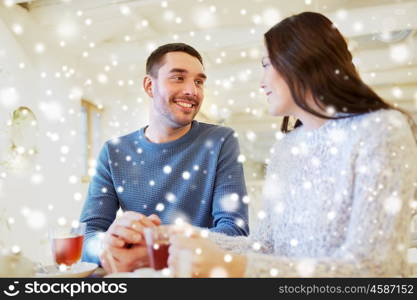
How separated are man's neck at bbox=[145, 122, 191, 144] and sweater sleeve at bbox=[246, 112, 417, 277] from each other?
0.87 meters

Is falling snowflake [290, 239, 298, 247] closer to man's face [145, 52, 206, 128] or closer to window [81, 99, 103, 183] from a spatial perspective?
man's face [145, 52, 206, 128]

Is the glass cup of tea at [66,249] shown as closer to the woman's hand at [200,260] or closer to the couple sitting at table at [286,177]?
the couple sitting at table at [286,177]

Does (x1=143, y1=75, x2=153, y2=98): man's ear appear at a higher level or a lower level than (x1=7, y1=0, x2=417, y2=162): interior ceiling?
lower

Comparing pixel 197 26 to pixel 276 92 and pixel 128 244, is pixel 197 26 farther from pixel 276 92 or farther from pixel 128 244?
pixel 128 244

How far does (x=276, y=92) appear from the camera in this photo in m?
1.11

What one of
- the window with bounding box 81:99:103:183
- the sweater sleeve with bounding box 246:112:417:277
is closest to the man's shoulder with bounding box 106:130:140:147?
the sweater sleeve with bounding box 246:112:417:277

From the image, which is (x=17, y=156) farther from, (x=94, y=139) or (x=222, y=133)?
(x=222, y=133)

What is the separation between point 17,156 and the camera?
332 cm

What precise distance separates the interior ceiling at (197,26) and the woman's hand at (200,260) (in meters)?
2.79

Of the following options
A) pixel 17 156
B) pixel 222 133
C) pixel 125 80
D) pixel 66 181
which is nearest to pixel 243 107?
pixel 125 80

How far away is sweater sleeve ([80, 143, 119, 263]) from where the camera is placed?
1.42 metres

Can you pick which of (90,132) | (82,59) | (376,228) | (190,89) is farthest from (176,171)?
(90,132)

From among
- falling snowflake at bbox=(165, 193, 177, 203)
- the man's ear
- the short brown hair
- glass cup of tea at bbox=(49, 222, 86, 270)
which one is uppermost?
the short brown hair

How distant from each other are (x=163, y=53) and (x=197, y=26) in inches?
87.8
